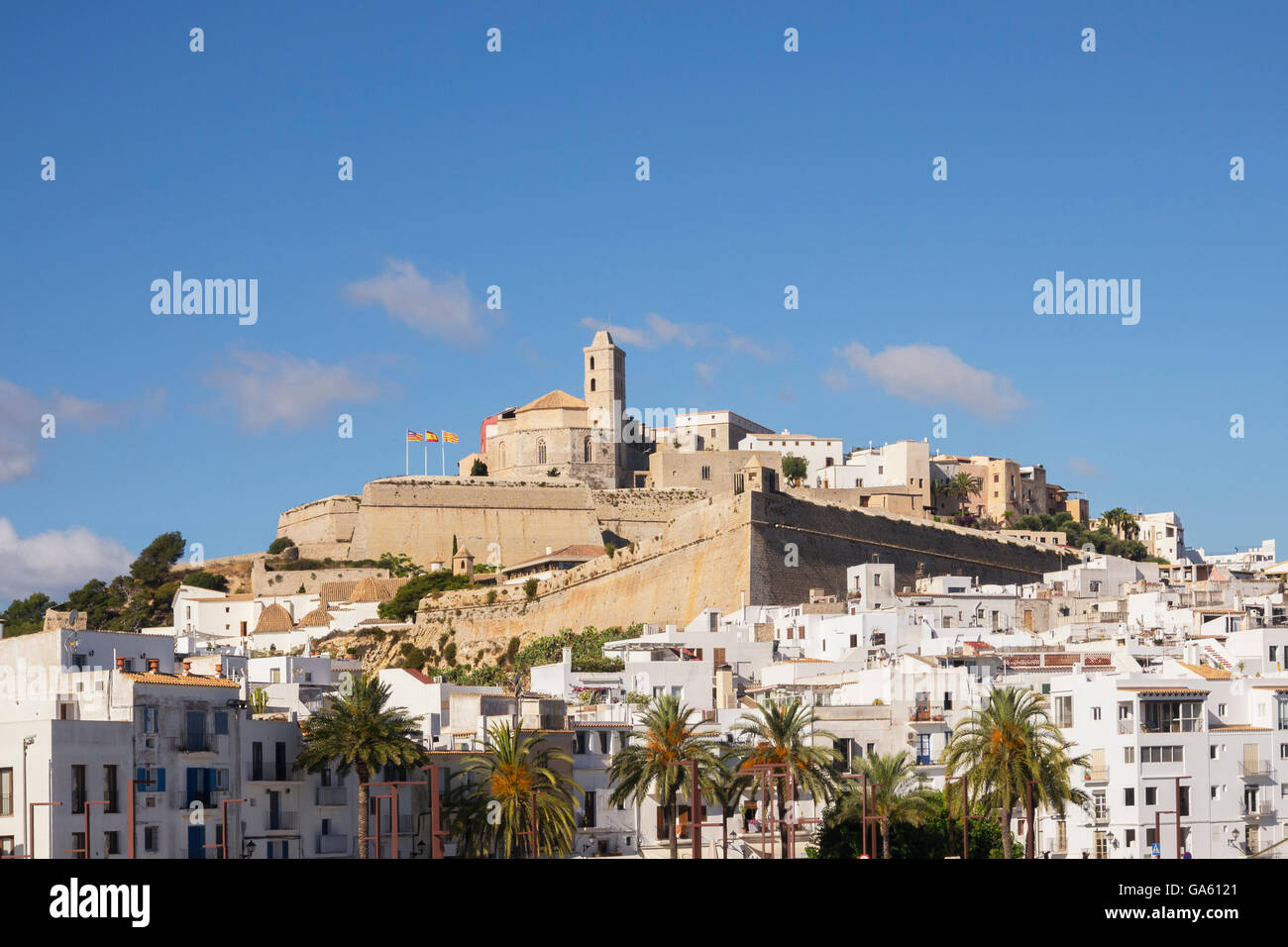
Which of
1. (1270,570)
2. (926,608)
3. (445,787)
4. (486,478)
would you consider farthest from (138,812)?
(486,478)

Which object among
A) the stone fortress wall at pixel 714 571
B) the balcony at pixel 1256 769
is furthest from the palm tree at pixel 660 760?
the stone fortress wall at pixel 714 571

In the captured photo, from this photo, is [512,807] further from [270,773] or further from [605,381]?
[605,381]

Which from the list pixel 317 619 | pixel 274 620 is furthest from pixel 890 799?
pixel 274 620

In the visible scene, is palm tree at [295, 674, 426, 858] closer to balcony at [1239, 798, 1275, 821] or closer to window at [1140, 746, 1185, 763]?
window at [1140, 746, 1185, 763]

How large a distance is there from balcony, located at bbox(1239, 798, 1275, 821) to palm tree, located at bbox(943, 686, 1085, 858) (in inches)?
162

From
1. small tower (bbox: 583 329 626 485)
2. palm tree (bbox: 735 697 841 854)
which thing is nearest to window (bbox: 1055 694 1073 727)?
palm tree (bbox: 735 697 841 854)

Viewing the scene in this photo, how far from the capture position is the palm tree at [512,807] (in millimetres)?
26406

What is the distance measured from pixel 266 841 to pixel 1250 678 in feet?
57.4

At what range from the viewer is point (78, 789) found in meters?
23.0

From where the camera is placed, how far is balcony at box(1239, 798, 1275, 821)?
30656mm

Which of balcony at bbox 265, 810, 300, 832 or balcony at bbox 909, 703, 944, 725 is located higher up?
balcony at bbox 909, 703, 944, 725

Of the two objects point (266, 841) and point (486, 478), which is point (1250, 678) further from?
point (486, 478)

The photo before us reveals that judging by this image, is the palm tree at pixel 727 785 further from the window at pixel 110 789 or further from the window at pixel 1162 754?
the window at pixel 110 789

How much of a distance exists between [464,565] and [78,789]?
52595mm
